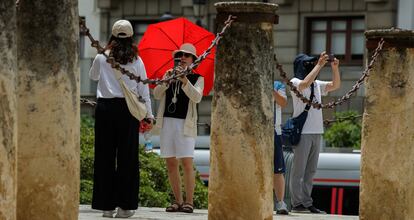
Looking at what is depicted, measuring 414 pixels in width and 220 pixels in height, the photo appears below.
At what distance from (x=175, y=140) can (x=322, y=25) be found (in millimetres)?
23120

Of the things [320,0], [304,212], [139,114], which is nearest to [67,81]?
[139,114]

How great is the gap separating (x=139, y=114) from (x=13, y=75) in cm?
335

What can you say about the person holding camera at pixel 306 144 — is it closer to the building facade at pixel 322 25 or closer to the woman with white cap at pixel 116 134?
the woman with white cap at pixel 116 134

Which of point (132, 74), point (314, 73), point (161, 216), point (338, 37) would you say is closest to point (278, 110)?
point (314, 73)

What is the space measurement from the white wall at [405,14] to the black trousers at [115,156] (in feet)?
73.1

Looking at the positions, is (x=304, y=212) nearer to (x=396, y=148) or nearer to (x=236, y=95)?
(x=396, y=148)

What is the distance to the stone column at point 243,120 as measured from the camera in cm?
1055

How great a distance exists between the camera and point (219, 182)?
34.9 ft

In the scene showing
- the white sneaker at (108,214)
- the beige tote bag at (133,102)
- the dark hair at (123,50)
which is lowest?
the white sneaker at (108,214)

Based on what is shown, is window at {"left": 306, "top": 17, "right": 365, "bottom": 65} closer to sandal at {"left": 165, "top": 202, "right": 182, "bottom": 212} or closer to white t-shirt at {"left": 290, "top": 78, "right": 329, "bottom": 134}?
white t-shirt at {"left": 290, "top": 78, "right": 329, "bottom": 134}

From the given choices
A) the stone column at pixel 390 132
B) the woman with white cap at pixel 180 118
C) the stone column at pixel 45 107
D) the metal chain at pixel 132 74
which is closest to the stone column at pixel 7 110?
the stone column at pixel 45 107

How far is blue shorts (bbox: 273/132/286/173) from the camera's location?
1368 cm

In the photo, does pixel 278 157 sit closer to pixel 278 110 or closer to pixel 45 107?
pixel 278 110

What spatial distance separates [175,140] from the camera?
12977 mm
